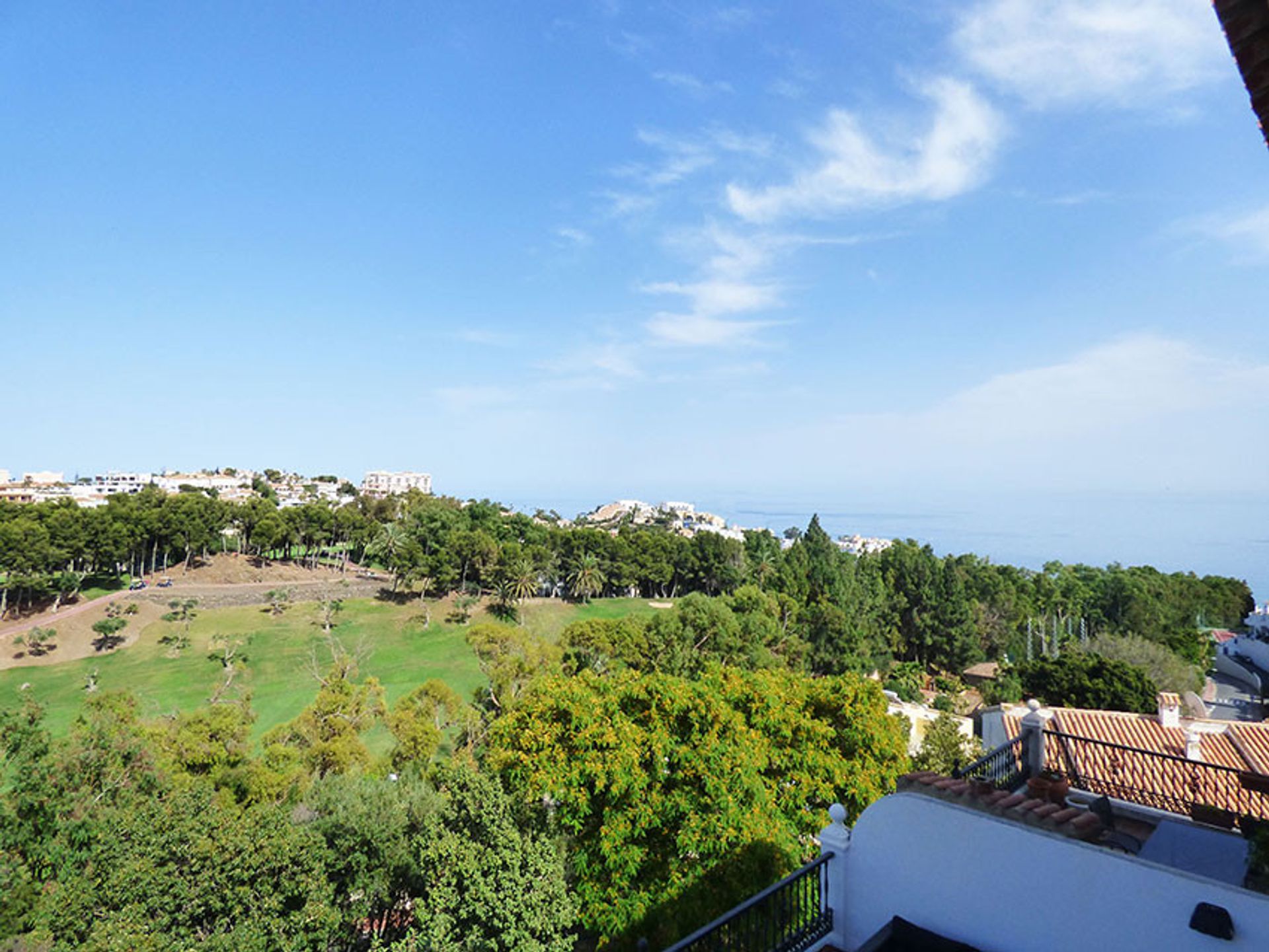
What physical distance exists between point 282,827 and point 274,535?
180 ft

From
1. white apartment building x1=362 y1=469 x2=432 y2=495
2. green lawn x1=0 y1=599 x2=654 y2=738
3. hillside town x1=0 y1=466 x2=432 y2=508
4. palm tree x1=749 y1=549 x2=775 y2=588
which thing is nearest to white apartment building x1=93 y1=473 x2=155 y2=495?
hillside town x1=0 y1=466 x2=432 y2=508

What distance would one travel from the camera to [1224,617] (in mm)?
63531

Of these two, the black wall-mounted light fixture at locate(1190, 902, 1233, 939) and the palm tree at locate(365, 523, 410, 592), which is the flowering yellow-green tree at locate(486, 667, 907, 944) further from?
the palm tree at locate(365, 523, 410, 592)

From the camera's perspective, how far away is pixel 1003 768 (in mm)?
7668

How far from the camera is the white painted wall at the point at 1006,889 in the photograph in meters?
4.11

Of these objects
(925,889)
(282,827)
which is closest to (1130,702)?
(925,889)

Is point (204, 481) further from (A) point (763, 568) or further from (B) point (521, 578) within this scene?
(A) point (763, 568)

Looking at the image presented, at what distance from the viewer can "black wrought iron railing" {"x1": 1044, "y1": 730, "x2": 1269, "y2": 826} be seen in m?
7.31

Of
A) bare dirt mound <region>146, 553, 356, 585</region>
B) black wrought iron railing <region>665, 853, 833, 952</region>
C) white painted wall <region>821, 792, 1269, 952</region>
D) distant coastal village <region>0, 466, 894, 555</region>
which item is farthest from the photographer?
distant coastal village <region>0, 466, 894, 555</region>

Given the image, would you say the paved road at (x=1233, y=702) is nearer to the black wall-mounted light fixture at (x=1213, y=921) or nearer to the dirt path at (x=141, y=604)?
the black wall-mounted light fixture at (x=1213, y=921)

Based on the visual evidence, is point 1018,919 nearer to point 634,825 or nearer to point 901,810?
point 901,810

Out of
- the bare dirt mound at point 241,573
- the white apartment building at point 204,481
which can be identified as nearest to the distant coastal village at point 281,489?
the white apartment building at point 204,481

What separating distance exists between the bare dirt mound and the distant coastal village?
20.3 m

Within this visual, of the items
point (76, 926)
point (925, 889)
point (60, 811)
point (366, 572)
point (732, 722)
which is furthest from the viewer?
point (366, 572)
